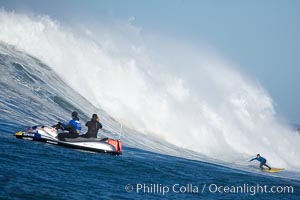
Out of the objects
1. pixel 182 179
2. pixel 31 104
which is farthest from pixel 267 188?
pixel 31 104

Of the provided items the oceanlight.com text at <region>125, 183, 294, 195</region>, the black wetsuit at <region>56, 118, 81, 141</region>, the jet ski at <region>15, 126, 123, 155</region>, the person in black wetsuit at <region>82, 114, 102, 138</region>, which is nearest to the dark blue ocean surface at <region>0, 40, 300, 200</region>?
the oceanlight.com text at <region>125, 183, 294, 195</region>

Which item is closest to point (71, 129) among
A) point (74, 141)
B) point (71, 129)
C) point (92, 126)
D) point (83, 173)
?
point (71, 129)

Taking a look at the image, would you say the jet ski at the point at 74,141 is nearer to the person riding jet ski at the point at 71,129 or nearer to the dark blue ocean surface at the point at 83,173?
the person riding jet ski at the point at 71,129

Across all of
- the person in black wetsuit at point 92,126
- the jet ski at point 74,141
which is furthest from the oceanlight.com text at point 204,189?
the person in black wetsuit at point 92,126

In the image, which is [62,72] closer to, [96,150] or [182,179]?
[96,150]

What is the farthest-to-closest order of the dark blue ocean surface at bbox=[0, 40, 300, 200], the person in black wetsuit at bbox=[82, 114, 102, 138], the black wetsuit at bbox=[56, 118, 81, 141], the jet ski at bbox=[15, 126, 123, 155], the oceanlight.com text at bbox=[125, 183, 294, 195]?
the person in black wetsuit at bbox=[82, 114, 102, 138]
the black wetsuit at bbox=[56, 118, 81, 141]
the jet ski at bbox=[15, 126, 123, 155]
the oceanlight.com text at bbox=[125, 183, 294, 195]
the dark blue ocean surface at bbox=[0, 40, 300, 200]

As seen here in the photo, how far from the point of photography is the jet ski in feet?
62.0

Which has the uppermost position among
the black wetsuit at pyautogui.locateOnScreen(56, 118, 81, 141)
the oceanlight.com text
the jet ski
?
the black wetsuit at pyautogui.locateOnScreen(56, 118, 81, 141)

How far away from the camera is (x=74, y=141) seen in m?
19.5

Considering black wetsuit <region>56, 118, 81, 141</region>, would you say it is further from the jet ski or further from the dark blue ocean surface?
the dark blue ocean surface

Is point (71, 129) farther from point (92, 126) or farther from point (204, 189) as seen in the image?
point (204, 189)

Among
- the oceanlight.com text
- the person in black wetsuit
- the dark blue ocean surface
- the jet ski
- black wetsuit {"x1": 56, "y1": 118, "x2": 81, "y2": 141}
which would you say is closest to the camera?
the dark blue ocean surface

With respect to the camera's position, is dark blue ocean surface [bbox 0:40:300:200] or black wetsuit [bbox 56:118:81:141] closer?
dark blue ocean surface [bbox 0:40:300:200]

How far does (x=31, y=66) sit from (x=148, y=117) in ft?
31.8
